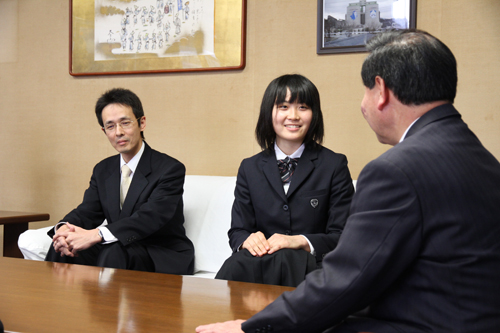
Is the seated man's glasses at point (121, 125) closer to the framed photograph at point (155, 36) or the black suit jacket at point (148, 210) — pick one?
the black suit jacket at point (148, 210)

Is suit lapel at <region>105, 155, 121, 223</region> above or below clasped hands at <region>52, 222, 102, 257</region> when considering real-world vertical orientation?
above

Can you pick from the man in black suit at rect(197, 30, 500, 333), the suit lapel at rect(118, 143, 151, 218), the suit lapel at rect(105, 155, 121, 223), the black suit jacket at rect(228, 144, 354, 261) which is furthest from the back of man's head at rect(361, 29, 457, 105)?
the suit lapel at rect(105, 155, 121, 223)

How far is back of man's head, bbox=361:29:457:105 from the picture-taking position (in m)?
0.96

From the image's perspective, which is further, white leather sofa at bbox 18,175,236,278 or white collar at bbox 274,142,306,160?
white leather sofa at bbox 18,175,236,278

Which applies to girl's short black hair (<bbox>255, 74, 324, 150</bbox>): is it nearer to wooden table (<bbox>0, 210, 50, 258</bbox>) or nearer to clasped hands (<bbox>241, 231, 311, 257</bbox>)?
clasped hands (<bbox>241, 231, 311, 257</bbox>)

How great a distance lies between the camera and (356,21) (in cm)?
279

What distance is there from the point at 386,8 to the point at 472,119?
801 mm

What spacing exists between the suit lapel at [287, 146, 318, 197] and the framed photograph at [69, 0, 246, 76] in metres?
1.09

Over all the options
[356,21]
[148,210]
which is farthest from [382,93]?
[356,21]

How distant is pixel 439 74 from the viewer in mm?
962

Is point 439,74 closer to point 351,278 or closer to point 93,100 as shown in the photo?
point 351,278

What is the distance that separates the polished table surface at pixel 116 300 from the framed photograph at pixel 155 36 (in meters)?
1.81

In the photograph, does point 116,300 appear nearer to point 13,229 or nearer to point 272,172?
point 272,172

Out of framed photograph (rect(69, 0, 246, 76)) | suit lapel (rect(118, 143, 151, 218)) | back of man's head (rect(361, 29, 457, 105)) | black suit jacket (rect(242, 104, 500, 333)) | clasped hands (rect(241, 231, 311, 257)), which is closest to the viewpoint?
black suit jacket (rect(242, 104, 500, 333))
